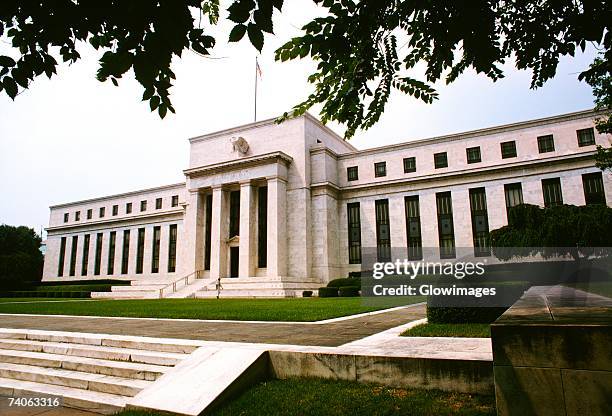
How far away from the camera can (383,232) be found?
35250 mm

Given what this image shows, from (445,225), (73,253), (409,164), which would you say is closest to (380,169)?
(409,164)

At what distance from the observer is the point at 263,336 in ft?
24.6

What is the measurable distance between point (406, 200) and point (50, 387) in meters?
32.2

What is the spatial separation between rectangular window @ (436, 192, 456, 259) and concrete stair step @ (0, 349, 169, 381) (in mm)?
29886

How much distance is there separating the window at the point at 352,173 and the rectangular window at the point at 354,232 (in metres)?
2.52

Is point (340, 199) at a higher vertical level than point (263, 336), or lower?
higher

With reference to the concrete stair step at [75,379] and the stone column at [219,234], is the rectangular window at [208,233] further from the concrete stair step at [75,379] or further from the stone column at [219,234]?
the concrete stair step at [75,379]

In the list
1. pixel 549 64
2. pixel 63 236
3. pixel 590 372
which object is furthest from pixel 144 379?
pixel 63 236

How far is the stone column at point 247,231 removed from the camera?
33625 mm

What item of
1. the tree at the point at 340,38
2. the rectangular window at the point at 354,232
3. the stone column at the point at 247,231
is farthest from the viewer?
the rectangular window at the point at 354,232

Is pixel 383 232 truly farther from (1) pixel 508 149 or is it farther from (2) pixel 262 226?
(1) pixel 508 149

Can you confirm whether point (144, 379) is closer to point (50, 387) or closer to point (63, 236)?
point (50, 387)

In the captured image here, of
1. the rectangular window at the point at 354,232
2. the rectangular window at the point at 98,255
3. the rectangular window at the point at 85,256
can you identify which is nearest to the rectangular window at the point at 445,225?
the rectangular window at the point at 354,232

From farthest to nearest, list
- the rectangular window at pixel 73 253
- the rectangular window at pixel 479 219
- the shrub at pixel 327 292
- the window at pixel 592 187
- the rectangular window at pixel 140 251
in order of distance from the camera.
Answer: the rectangular window at pixel 73 253
the rectangular window at pixel 140 251
the rectangular window at pixel 479 219
the window at pixel 592 187
the shrub at pixel 327 292
